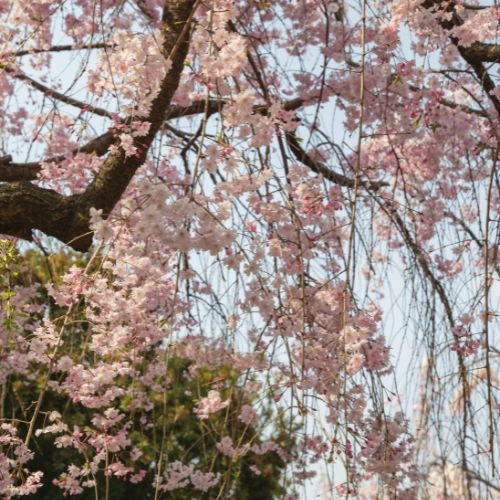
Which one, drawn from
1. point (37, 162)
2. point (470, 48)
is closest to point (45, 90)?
point (37, 162)

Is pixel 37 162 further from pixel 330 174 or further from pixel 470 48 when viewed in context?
pixel 470 48

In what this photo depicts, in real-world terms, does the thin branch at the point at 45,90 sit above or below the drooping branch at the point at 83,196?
above

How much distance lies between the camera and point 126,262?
1996mm

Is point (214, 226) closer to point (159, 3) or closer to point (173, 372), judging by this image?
point (159, 3)

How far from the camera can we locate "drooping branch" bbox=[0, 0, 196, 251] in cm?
251

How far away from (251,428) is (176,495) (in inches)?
25.1

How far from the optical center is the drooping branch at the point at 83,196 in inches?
98.7

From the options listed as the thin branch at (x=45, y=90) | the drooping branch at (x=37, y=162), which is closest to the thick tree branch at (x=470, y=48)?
the drooping branch at (x=37, y=162)

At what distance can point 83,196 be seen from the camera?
255 cm

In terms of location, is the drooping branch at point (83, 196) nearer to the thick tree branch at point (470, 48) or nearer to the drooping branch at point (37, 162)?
the drooping branch at point (37, 162)

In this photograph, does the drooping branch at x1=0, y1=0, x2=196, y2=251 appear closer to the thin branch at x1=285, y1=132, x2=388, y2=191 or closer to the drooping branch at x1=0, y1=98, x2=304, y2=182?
the drooping branch at x1=0, y1=98, x2=304, y2=182

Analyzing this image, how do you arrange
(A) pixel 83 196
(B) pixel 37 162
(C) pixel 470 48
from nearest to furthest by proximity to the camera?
(A) pixel 83 196
(C) pixel 470 48
(B) pixel 37 162

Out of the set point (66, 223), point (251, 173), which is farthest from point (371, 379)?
point (66, 223)

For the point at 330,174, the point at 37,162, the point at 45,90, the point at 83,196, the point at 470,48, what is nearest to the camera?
the point at 83,196
